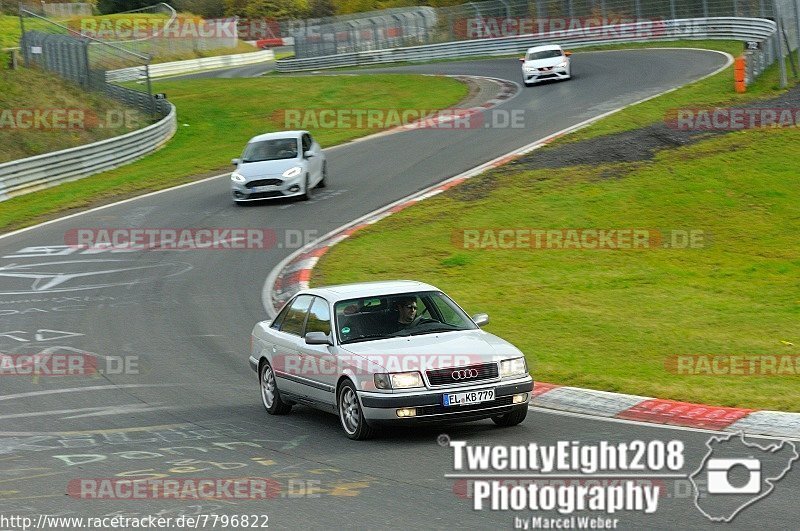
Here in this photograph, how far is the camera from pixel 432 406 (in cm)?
1002

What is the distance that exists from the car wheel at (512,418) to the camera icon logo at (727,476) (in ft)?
6.85

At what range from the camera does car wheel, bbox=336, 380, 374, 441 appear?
1026 cm

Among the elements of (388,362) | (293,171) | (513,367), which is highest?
(388,362)

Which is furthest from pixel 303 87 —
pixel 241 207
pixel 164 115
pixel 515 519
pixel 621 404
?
pixel 515 519

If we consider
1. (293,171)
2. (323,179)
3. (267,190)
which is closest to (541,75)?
(323,179)

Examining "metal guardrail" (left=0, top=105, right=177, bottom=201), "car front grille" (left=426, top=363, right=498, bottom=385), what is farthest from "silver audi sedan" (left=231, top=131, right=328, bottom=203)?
"car front grille" (left=426, top=363, right=498, bottom=385)

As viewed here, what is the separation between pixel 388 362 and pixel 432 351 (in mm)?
442

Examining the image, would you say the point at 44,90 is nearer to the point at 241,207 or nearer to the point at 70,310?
the point at 241,207

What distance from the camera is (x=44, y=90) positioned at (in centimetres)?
4066

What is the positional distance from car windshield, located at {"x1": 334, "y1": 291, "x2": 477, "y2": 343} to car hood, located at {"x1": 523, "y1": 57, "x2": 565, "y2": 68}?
3348 cm

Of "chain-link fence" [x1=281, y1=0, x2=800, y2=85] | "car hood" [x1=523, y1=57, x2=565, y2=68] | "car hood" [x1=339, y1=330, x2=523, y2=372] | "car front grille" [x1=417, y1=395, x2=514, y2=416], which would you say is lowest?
"car front grille" [x1=417, y1=395, x2=514, y2=416]

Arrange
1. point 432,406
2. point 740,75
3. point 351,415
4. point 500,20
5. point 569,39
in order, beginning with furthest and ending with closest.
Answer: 1. point 500,20
2. point 569,39
3. point 740,75
4. point 351,415
5. point 432,406

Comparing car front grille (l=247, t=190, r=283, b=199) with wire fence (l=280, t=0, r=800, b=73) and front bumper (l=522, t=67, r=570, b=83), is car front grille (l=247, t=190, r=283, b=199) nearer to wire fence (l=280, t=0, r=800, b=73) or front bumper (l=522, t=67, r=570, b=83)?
front bumper (l=522, t=67, r=570, b=83)

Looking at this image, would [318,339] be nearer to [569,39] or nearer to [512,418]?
[512,418]
